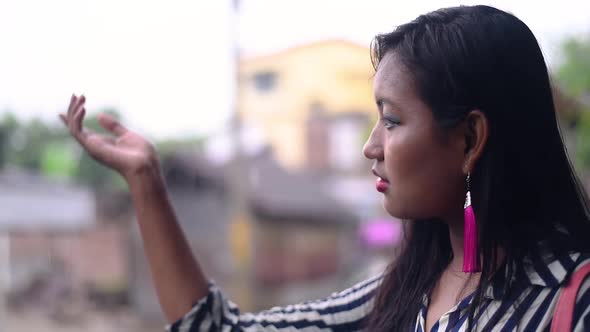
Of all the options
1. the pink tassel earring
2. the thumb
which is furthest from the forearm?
the pink tassel earring

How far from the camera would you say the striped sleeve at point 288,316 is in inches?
62.2

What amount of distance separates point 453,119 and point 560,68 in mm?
19491

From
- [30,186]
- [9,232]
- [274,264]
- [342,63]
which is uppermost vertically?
[342,63]

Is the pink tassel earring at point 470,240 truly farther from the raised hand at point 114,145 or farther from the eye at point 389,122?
the raised hand at point 114,145

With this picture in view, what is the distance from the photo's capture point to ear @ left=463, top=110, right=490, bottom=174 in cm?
126

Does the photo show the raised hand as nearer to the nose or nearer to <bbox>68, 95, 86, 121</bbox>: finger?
<bbox>68, 95, 86, 121</bbox>: finger

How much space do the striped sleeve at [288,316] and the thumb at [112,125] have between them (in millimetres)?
415

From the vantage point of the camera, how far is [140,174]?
1.61 metres

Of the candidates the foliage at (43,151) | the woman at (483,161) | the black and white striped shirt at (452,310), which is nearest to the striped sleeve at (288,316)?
the black and white striped shirt at (452,310)

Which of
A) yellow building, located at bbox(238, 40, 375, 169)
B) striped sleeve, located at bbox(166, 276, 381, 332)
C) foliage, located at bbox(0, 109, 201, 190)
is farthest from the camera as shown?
yellow building, located at bbox(238, 40, 375, 169)

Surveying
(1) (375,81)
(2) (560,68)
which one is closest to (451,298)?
A: (1) (375,81)

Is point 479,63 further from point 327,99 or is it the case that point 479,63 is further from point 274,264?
point 327,99

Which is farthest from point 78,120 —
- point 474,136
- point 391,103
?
point 474,136

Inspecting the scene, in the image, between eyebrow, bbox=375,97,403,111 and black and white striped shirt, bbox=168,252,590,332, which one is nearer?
black and white striped shirt, bbox=168,252,590,332
